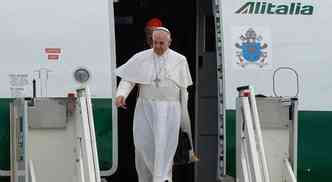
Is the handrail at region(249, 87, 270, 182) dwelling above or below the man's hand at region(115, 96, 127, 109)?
below

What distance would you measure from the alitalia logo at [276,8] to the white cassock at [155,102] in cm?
89

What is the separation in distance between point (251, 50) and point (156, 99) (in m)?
1.06

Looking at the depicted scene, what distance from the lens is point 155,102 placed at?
20.1ft

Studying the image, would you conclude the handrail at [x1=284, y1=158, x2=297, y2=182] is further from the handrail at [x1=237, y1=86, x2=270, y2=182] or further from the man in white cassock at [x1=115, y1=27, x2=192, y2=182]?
the man in white cassock at [x1=115, y1=27, x2=192, y2=182]

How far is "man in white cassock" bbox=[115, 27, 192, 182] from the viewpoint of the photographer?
240 inches

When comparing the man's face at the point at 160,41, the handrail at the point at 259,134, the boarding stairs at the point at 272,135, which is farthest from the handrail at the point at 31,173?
the handrail at the point at 259,134

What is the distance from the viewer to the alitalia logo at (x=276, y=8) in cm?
661

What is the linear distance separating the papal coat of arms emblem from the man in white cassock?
638 millimetres

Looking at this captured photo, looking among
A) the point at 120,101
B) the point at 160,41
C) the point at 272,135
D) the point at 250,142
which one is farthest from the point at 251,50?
the point at 120,101

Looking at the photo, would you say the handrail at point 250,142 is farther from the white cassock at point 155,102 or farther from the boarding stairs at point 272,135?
the white cassock at point 155,102

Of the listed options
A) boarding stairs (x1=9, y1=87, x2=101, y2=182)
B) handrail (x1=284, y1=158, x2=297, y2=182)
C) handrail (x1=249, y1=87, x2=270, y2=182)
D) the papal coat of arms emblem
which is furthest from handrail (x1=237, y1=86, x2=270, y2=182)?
boarding stairs (x1=9, y1=87, x2=101, y2=182)

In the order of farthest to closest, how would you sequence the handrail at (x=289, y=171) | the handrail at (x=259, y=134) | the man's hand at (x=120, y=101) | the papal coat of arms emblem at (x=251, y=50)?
1. the papal coat of arms emblem at (x=251, y=50)
2. the handrail at (x=289, y=171)
3. the man's hand at (x=120, y=101)
4. the handrail at (x=259, y=134)

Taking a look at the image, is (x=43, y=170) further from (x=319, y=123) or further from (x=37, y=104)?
(x=319, y=123)

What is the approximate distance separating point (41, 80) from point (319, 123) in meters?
2.59
